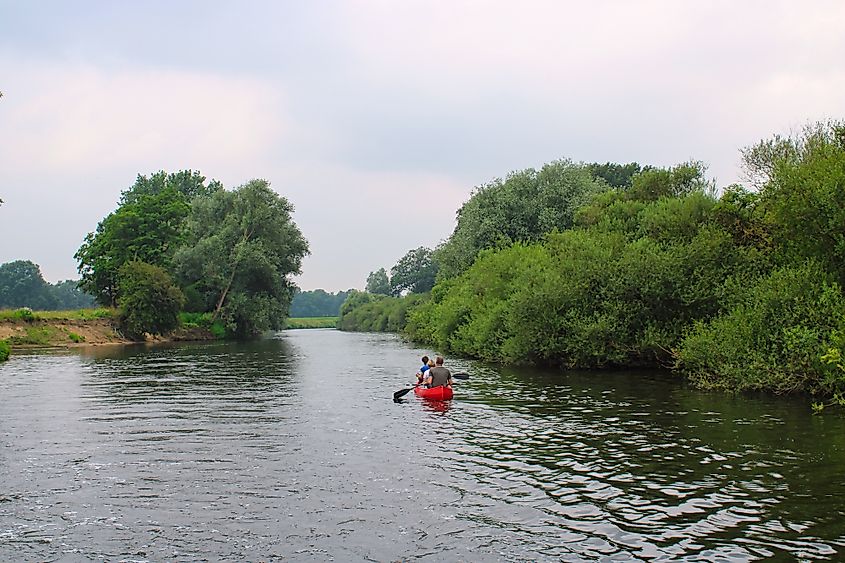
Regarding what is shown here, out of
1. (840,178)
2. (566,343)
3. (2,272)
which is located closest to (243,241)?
(566,343)

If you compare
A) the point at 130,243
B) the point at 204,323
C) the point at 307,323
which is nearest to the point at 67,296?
the point at 307,323

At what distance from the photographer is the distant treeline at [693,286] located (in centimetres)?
2527

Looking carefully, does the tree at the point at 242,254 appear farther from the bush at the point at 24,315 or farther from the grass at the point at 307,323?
the grass at the point at 307,323

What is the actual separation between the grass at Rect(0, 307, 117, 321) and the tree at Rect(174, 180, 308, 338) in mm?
9446

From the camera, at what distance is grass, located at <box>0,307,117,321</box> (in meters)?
65.3

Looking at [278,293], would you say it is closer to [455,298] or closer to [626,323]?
[455,298]

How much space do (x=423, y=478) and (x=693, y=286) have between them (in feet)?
74.2

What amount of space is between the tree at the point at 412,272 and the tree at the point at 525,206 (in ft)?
347

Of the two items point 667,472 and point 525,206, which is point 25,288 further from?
point 667,472

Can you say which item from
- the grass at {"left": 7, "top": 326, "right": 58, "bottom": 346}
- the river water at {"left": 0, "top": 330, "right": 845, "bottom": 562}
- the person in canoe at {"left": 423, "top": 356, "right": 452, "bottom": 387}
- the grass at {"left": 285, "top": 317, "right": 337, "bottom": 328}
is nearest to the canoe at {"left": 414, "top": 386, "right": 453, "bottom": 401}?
the person in canoe at {"left": 423, "top": 356, "right": 452, "bottom": 387}

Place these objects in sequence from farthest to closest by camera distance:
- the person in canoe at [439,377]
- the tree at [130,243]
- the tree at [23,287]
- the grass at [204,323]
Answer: the tree at [23,287] → the tree at [130,243] → the grass at [204,323] → the person in canoe at [439,377]

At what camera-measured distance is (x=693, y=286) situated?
112ft

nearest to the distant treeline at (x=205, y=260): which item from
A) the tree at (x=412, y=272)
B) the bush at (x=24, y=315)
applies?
the bush at (x=24, y=315)

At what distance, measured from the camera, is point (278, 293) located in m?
85.8
